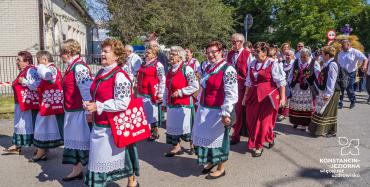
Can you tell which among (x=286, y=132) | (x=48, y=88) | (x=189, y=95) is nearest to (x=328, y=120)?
(x=286, y=132)

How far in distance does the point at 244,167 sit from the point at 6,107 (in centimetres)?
731

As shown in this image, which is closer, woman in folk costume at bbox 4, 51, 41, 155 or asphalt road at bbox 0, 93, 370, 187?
asphalt road at bbox 0, 93, 370, 187

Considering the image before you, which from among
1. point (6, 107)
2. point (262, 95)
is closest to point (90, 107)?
point (262, 95)

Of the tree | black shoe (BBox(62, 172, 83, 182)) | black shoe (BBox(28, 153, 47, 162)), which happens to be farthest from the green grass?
black shoe (BBox(62, 172, 83, 182))

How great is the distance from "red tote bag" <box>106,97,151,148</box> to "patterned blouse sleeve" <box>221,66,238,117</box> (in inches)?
40.4

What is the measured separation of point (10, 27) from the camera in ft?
40.8

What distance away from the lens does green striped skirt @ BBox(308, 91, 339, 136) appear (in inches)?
267

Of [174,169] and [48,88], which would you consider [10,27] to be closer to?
[48,88]

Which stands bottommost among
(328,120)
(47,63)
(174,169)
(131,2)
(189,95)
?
(174,169)

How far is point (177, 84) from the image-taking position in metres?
5.41

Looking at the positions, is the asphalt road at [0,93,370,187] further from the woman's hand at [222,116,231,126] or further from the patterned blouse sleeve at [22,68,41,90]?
the patterned blouse sleeve at [22,68,41,90]

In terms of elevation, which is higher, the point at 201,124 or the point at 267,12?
the point at 267,12

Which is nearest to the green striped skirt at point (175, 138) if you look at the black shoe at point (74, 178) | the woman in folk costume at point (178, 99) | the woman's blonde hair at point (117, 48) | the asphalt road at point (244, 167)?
the woman in folk costume at point (178, 99)

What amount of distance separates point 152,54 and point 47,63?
1.85m
